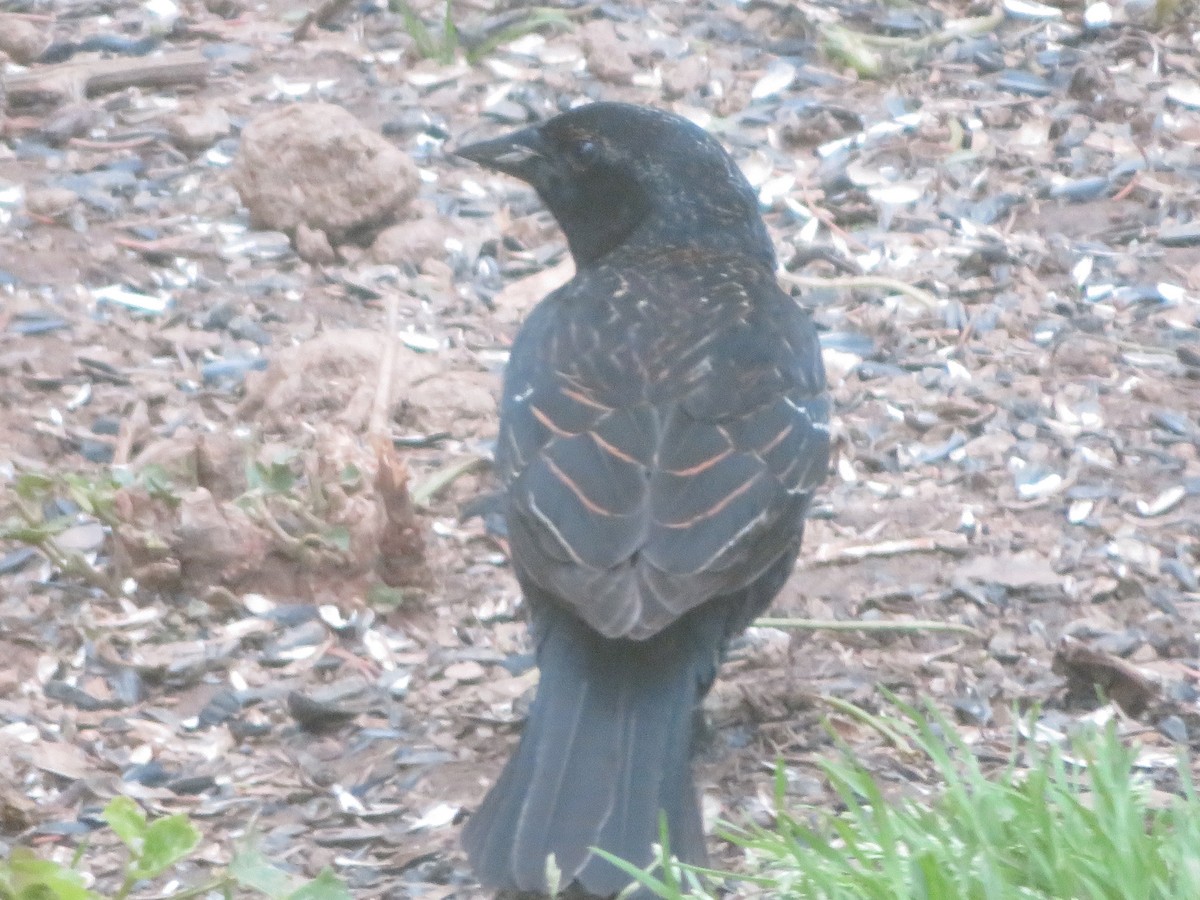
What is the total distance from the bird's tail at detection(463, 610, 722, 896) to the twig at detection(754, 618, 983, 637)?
2.05ft

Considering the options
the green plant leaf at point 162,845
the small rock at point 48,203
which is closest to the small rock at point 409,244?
the small rock at point 48,203

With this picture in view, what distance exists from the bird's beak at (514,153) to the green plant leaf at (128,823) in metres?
2.28

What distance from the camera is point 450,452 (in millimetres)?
4996

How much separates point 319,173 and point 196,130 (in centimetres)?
75

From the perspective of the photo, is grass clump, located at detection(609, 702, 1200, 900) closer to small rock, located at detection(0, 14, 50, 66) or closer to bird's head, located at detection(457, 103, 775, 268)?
bird's head, located at detection(457, 103, 775, 268)

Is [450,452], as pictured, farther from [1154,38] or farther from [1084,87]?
[1154,38]

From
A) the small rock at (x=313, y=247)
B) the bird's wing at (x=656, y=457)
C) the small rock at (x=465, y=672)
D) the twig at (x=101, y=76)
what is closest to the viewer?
the bird's wing at (x=656, y=457)

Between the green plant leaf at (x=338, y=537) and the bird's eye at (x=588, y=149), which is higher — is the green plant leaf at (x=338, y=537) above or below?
below

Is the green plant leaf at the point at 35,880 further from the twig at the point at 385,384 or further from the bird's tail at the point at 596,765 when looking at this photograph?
the twig at the point at 385,384

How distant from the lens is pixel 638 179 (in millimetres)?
4758

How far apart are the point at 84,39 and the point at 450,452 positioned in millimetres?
2643

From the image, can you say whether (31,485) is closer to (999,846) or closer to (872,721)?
(872,721)

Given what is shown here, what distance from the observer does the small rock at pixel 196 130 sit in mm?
6215

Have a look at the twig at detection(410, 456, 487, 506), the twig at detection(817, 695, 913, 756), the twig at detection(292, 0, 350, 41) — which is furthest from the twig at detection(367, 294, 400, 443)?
the twig at detection(292, 0, 350, 41)
